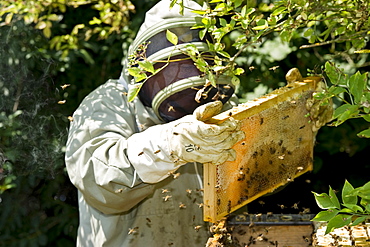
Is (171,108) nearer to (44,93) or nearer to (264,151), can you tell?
(264,151)

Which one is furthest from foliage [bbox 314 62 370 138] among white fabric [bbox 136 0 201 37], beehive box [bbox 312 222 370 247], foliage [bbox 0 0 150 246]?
foliage [bbox 0 0 150 246]

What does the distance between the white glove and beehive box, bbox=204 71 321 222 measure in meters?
0.06

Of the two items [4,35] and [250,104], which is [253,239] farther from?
[4,35]

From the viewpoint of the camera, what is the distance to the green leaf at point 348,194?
6.96 ft

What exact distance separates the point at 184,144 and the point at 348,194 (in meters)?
0.88

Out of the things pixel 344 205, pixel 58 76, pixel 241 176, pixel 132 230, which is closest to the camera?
pixel 344 205

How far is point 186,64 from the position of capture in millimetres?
3146

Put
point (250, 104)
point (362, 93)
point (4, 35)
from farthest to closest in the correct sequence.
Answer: point (4, 35) → point (250, 104) → point (362, 93)

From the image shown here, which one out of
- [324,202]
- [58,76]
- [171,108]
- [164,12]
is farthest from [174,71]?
[58,76]

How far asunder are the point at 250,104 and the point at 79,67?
2.93m

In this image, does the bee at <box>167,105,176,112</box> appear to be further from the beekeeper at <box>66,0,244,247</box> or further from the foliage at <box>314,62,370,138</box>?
the foliage at <box>314,62,370,138</box>

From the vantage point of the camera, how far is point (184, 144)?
109 inches

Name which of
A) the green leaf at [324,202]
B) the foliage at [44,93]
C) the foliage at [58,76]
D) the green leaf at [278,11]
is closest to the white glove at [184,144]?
the green leaf at [278,11]

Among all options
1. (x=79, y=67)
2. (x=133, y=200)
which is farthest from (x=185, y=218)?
(x=79, y=67)
